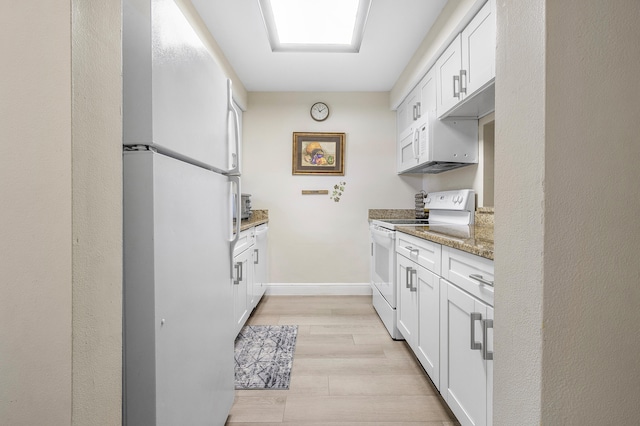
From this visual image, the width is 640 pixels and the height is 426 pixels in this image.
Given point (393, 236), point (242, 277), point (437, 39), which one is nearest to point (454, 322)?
point (393, 236)

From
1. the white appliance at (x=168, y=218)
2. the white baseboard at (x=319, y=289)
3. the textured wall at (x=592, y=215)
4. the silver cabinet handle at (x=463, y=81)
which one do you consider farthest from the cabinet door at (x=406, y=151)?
the textured wall at (x=592, y=215)

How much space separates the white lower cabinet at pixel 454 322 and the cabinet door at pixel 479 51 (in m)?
0.95

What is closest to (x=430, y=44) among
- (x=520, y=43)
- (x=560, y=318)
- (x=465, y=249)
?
(x=465, y=249)

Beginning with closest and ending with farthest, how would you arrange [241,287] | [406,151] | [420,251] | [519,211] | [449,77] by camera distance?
[519,211], [420,251], [449,77], [241,287], [406,151]

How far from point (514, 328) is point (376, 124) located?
319 cm

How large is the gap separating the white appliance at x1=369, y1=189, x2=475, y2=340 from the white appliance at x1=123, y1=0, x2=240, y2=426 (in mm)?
1587

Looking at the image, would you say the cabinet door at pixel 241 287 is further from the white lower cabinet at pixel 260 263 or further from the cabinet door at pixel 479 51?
the cabinet door at pixel 479 51

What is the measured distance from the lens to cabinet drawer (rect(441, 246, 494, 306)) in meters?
1.15

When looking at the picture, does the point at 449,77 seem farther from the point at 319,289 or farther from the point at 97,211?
the point at 319,289

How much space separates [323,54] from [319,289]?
8.05 ft

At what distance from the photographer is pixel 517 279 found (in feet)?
2.26

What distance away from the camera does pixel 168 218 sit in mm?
903

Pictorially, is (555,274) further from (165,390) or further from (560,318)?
(165,390)

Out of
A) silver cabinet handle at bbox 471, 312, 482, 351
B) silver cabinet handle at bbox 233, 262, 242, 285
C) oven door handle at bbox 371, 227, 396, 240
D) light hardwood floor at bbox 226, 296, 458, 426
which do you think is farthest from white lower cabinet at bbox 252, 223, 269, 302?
silver cabinet handle at bbox 471, 312, 482, 351
